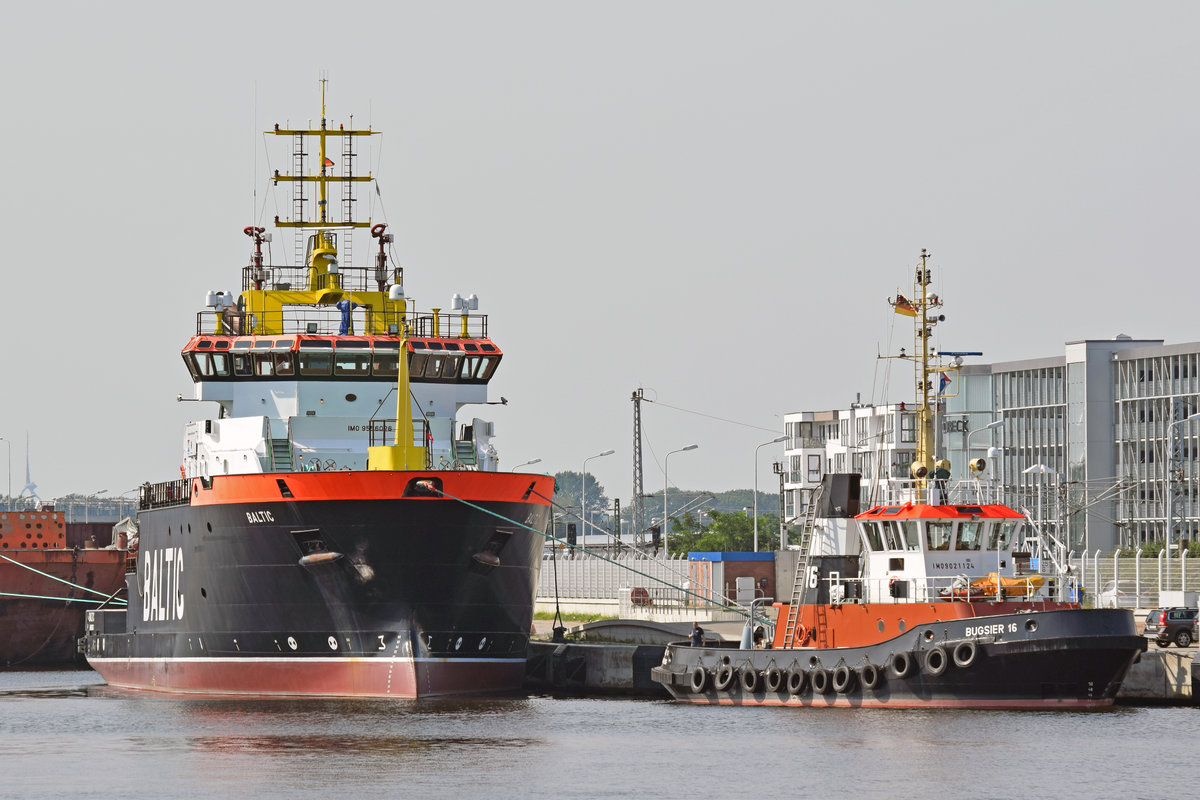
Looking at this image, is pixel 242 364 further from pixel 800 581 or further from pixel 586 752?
pixel 586 752

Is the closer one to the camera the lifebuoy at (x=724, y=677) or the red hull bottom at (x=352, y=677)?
the lifebuoy at (x=724, y=677)

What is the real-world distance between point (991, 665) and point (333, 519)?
13.6 metres

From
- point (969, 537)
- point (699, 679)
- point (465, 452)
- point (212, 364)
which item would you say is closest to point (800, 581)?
point (699, 679)

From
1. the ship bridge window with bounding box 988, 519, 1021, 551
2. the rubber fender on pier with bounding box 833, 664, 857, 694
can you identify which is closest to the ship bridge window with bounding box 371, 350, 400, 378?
the rubber fender on pier with bounding box 833, 664, 857, 694

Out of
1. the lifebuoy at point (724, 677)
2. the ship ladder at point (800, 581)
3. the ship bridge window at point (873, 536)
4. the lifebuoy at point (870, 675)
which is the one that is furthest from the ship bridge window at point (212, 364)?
the lifebuoy at point (870, 675)

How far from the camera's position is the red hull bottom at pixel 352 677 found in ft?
140

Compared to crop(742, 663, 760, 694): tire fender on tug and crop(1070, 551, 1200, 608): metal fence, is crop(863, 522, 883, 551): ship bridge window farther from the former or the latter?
crop(1070, 551, 1200, 608): metal fence

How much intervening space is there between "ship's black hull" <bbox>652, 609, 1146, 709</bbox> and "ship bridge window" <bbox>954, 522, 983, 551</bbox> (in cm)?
247

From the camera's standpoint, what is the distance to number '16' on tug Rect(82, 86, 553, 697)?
42594 millimetres

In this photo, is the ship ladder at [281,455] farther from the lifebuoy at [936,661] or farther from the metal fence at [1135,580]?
the metal fence at [1135,580]

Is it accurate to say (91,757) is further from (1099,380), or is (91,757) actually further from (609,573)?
(1099,380)

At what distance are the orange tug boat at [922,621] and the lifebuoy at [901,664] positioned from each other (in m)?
0.03

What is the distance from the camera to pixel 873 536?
41.1 m

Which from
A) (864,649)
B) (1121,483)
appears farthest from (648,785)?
(1121,483)
